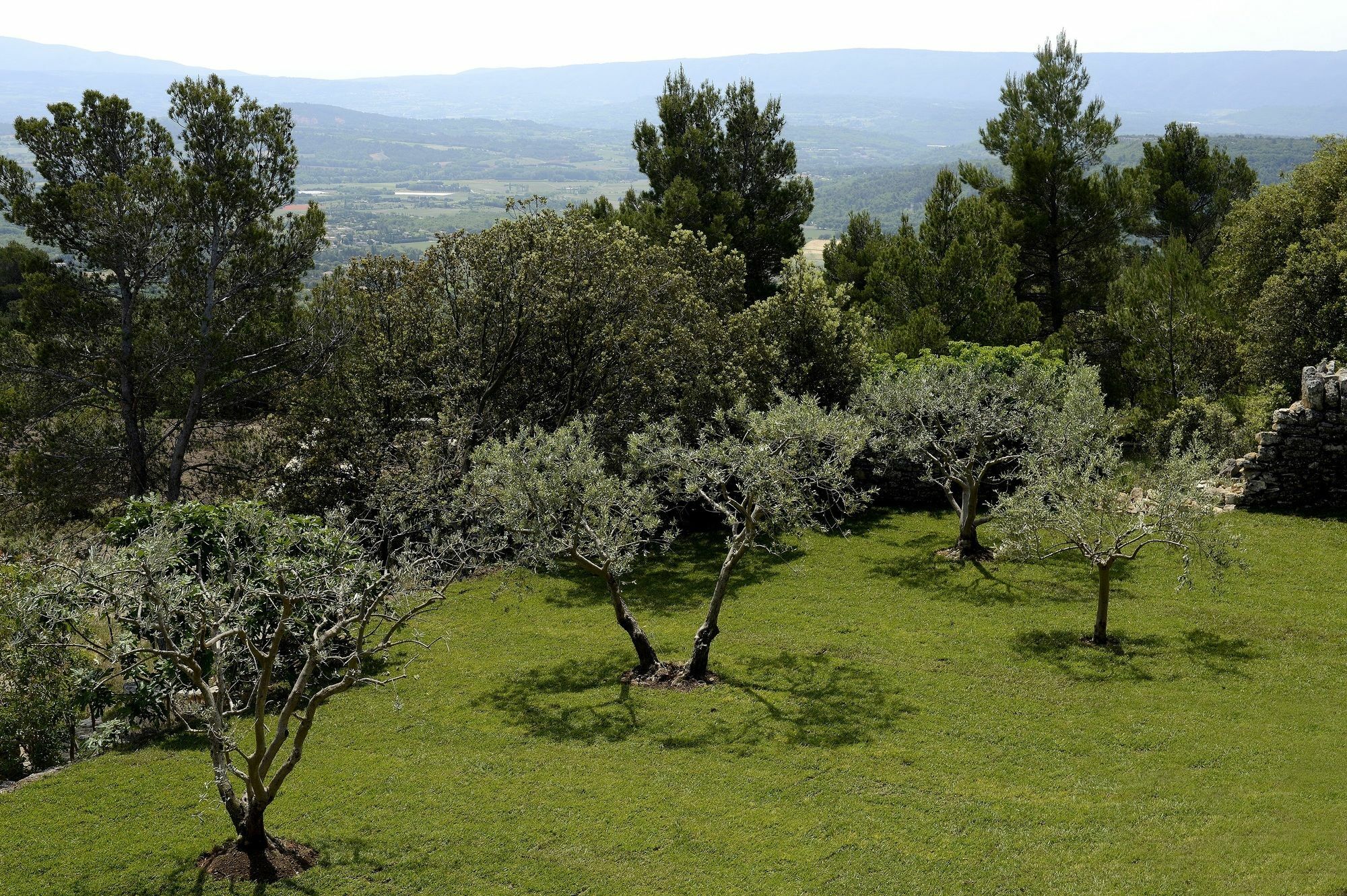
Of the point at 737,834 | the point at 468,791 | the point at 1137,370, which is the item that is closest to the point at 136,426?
the point at 468,791

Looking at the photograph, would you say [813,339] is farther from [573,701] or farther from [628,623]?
[573,701]

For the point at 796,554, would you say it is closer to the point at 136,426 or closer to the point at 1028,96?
the point at 136,426

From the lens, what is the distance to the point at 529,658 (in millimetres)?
22734

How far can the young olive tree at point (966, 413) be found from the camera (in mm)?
26984

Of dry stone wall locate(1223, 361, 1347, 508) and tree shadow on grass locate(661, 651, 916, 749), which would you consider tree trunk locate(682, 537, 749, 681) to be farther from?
dry stone wall locate(1223, 361, 1347, 508)

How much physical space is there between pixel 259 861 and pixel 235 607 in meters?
3.91

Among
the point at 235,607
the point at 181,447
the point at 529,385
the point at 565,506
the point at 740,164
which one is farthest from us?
the point at 740,164

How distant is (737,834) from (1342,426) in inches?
943

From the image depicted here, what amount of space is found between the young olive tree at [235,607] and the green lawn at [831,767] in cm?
143

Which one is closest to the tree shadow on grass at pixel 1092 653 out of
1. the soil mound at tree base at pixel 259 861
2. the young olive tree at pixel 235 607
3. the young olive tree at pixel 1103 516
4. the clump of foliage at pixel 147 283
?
the young olive tree at pixel 1103 516

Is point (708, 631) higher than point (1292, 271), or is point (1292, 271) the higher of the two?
point (1292, 271)

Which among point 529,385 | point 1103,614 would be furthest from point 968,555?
point 529,385

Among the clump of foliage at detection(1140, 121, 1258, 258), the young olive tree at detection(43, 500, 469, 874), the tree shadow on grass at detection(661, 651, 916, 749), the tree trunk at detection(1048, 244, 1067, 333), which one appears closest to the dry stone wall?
the tree trunk at detection(1048, 244, 1067, 333)

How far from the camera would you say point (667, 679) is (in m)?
20.6
